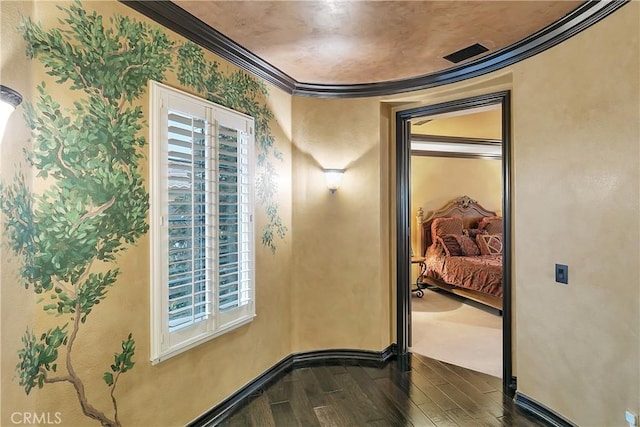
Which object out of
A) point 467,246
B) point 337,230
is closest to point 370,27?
point 337,230

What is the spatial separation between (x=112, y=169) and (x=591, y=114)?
288 centimetres

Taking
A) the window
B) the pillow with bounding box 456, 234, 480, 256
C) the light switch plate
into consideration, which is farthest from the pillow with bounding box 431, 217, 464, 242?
the window

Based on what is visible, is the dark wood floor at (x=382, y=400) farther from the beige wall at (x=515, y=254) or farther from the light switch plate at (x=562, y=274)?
the light switch plate at (x=562, y=274)

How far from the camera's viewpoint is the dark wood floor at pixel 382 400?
2.48 m

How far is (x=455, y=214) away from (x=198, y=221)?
5.65 m

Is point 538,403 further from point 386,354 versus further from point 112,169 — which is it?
point 112,169

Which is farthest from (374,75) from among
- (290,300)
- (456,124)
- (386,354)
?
(456,124)

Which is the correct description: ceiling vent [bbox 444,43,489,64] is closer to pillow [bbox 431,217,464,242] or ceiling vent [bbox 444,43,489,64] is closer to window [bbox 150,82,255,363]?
window [bbox 150,82,255,363]

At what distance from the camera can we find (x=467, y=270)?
5512 mm

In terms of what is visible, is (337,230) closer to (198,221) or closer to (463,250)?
(198,221)

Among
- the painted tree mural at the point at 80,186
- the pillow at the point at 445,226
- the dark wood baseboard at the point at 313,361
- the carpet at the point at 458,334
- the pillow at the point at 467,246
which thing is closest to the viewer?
the painted tree mural at the point at 80,186

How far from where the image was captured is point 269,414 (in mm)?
2547

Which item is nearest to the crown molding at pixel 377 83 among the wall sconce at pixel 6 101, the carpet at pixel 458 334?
the wall sconce at pixel 6 101

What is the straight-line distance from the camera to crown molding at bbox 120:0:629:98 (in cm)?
203
